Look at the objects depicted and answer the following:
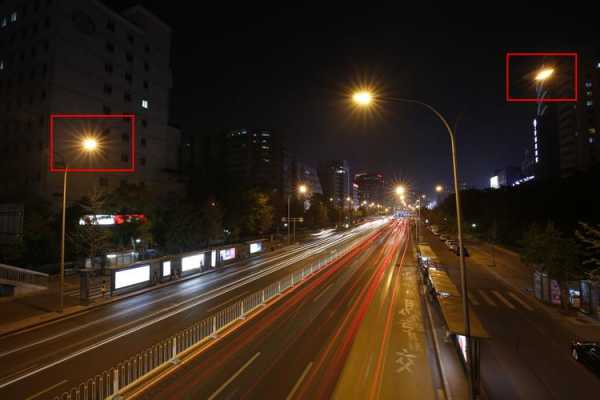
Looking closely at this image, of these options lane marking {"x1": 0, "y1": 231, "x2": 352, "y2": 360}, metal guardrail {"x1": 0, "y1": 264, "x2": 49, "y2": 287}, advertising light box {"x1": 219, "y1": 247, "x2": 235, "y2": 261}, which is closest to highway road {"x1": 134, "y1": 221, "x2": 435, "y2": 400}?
lane marking {"x1": 0, "y1": 231, "x2": 352, "y2": 360}

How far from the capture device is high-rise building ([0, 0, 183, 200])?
39.5 m

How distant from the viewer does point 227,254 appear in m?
33.8

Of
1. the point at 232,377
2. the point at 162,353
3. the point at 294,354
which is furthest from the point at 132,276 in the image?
the point at 294,354

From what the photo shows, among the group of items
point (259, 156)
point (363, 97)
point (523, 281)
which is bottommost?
point (523, 281)

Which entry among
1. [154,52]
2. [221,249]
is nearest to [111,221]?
[221,249]

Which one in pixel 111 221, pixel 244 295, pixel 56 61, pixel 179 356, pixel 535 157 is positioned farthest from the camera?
pixel 535 157

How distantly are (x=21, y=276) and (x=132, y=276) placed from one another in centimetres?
804

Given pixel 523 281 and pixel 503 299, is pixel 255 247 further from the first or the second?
pixel 523 281

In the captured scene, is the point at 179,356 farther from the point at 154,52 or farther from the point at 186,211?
the point at 154,52

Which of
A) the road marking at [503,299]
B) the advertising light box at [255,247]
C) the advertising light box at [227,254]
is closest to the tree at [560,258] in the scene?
the road marking at [503,299]

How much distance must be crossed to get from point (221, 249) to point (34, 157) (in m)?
30.5

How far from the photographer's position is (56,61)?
39.3 meters

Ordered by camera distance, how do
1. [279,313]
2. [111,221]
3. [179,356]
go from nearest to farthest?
[179,356]
[279,313]
[111,221]

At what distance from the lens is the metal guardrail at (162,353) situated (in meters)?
9.03
